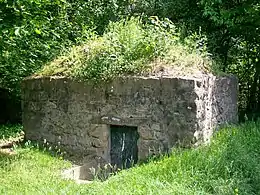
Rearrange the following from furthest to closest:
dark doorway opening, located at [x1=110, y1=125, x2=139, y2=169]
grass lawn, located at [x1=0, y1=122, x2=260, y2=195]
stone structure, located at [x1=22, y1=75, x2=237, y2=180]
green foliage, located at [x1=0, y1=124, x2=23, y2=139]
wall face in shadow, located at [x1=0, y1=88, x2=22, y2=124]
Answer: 1. wall face in shadow, located at [x1=0, y1=88, x2=22, y2=124]
2. green foliage, located at [x1=0, y1=124, x2=23, y2=139]
3. dark doorway opening, located at [x1=110, y1=125, x2=139, y2=169]
4. stone structure, located at [x1=22, y1=75, x2=237, y2=180]
5. grass lawn, located at [x1=0, y1=122, x2=260, y2=195]

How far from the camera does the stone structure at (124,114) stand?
251 inches

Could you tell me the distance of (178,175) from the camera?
498cm

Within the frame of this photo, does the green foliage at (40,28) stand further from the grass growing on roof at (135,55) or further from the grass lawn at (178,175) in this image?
the grass lawn at (178,175)

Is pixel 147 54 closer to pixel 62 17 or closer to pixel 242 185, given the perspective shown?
pixel 242 185

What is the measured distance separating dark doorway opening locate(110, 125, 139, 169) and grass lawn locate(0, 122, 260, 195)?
0.84m

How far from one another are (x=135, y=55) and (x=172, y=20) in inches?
146

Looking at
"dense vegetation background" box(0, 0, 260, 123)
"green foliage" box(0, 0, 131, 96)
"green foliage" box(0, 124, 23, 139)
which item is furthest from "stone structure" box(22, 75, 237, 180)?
"green foliage" box(0, 124, 23, 139)

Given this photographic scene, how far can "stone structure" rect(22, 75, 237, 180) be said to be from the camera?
638cm

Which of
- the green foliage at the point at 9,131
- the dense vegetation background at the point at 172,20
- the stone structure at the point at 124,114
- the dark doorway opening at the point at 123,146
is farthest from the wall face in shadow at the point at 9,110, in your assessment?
the dark doorway opening at the point at 123,146

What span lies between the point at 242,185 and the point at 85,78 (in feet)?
10.3

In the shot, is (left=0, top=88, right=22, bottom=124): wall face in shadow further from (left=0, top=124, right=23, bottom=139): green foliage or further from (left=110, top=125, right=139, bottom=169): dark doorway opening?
(left=110, top=125, right=139, bottom=169): dark doorway opening

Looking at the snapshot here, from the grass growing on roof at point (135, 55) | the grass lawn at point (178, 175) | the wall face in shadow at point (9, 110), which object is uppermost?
the grass growing on roof at point (135, 55)

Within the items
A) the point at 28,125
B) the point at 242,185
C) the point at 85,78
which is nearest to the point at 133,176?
the point at 242,185

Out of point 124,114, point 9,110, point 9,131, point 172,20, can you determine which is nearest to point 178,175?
point 124,114
